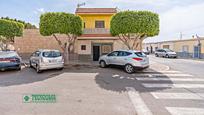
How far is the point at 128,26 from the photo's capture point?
14.9m

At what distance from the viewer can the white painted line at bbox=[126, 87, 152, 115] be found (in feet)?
17.7

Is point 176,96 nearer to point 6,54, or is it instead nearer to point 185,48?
point 6,54

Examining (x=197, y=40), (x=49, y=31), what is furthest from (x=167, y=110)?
(x=197, y=40)

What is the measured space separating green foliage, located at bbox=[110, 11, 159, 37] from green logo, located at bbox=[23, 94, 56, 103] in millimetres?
9698

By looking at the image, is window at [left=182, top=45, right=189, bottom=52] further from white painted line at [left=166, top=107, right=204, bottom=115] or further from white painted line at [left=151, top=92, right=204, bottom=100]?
white painted line at [left=166, top=107, right=204, bottom=115]

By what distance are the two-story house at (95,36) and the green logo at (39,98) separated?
44.0 ft

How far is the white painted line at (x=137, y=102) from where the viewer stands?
17.7 ft

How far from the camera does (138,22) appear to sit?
14758mm

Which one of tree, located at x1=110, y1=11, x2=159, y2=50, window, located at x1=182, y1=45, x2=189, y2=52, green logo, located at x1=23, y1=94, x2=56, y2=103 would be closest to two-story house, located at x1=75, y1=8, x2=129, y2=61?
tree, located at x1=110, y1=11, x2=159, y2=50

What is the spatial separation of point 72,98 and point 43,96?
1246 mm

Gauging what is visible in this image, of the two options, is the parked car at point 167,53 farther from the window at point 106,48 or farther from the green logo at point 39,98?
the green logo at point 39,98

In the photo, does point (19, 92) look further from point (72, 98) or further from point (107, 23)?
point (107, 23)

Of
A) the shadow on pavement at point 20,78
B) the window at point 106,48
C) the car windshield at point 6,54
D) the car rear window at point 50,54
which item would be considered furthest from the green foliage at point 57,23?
the window at point 106,48

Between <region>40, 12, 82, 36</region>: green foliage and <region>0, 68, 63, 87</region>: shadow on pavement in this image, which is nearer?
<region>0, 68, 63, 87</region>: shadow on pavement
